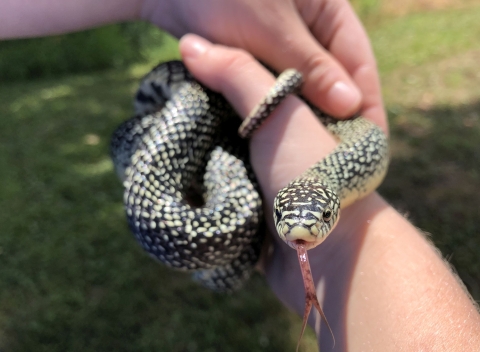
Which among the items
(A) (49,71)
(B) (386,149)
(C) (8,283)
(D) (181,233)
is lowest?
(A) (49,71)

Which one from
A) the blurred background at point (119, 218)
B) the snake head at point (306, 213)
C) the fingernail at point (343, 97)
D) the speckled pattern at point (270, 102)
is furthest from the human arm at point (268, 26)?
the blurred background at point (119, 218)

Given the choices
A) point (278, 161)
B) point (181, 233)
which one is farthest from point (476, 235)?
point (181, 233)

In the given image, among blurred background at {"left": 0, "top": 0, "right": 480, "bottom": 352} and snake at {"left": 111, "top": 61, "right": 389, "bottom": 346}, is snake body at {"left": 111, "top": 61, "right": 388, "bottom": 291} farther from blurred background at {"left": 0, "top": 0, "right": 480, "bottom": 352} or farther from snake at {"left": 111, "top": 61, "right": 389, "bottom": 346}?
blurred background at {"left": 0, "top": 0, "right": 480, "bottom": 352}

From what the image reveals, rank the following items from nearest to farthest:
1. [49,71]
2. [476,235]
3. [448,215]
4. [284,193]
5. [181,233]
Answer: [284,193] → [181,233] → [476,235] → [448,215] → [49,71]

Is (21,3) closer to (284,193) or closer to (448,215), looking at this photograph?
(284,193)

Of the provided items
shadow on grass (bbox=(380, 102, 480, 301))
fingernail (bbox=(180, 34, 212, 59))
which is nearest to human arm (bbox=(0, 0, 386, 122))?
fingernail (bbox=(180, 34, 212, 59))

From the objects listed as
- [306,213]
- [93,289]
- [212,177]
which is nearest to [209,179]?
[212,177]

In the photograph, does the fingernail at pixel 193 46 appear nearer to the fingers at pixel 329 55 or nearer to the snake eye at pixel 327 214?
the fingers at pixel 329 55

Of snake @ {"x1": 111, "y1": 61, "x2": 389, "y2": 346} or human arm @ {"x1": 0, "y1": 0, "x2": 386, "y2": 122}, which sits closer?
snake @ {"x1": 111, "y1": 61, "x2": 389, "y2": 346}
